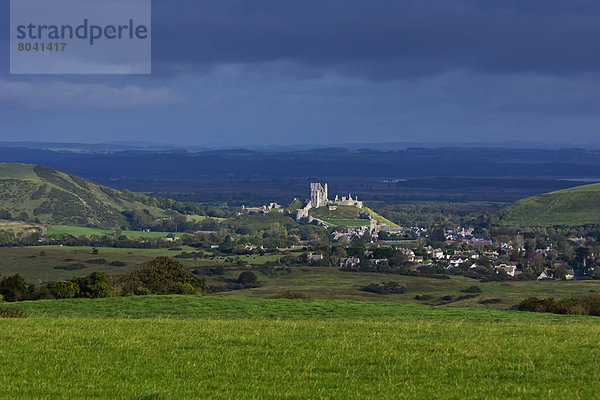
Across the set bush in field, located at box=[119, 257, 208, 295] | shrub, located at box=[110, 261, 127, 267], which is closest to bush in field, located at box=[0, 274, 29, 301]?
bush in field, located at box=[119, 257, 208, 295]

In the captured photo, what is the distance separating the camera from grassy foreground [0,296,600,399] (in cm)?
1625

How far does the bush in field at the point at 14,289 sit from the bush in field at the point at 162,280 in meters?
6.58

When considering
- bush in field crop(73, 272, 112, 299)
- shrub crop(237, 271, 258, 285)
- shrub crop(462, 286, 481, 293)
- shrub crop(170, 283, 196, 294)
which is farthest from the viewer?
shrub crop(237, 271, 258, 285)

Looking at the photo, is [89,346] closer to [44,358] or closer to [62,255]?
[44,358]

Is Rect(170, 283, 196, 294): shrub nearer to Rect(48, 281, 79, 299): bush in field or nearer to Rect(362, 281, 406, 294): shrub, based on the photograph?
Rect(48, 281, 79, 299): bush in field

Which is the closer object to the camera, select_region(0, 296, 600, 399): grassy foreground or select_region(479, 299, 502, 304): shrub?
select_region(0, 296, 600, 399): grassy foreground

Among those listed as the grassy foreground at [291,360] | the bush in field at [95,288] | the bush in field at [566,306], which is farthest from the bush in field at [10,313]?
the bush in field at [566,306]

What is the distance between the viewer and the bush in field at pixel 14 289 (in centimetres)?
4775

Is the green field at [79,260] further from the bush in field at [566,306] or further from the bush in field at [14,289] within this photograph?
the bush in field at [566,306]

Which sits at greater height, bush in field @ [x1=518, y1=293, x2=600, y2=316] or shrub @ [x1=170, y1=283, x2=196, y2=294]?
bush in field @ [x1=518, y1=293, x2=600, y2=316]

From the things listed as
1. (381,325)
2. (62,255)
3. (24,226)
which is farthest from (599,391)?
(24,226)

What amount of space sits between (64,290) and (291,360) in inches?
1243

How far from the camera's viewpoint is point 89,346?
863 inches

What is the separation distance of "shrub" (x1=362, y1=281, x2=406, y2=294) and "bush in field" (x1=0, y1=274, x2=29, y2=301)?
5143 cm
